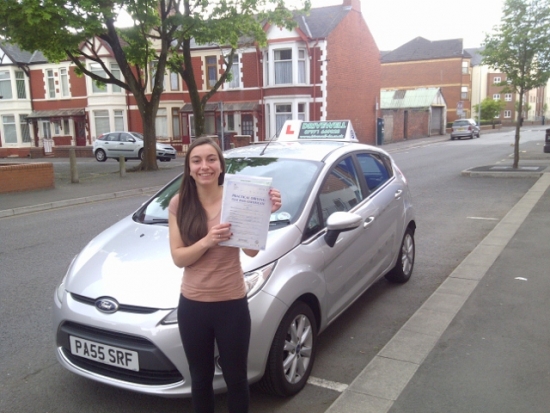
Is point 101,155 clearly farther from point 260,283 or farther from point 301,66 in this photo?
point 260,283

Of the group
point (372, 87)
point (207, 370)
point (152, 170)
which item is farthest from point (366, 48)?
point (207, 370)

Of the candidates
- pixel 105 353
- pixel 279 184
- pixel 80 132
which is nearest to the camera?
pixel 105 353

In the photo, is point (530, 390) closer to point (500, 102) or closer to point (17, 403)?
point (17, 403)

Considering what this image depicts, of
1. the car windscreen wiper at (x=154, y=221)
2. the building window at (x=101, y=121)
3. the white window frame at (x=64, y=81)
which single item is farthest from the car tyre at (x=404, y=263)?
the white window frame at (x=64, y=81)

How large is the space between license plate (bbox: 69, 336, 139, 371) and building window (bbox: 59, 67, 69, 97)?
39.3m

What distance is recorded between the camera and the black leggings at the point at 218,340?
2.58m

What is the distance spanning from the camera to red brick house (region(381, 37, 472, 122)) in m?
67.9

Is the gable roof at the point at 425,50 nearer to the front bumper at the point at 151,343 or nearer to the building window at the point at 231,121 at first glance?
the building window at the point at 231,121

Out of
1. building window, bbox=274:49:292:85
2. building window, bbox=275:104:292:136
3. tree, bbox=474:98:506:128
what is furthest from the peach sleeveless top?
tree, bbox=474:98:506:128

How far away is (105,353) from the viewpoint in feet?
10.5

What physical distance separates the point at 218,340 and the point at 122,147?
2791 centimetres

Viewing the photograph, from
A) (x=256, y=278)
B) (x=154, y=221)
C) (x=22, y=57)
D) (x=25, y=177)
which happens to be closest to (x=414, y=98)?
(x=22, y=57)

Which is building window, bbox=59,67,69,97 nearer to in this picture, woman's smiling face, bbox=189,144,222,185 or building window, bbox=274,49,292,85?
building window, bbox=274,49,292,85

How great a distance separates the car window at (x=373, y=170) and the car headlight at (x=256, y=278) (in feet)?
6.67
